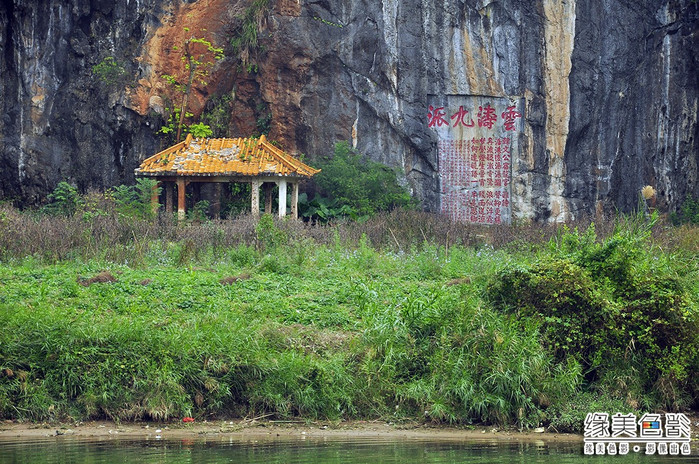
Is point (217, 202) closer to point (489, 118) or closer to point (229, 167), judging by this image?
point (229, 167)

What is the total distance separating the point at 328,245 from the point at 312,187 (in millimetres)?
6206

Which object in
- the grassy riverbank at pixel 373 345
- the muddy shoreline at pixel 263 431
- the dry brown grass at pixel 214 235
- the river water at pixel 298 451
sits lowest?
the muddy shoreline at pixel 263 431

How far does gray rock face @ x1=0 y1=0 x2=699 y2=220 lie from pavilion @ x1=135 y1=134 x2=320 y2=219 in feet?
5.70

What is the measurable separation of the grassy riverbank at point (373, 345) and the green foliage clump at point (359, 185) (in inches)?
333

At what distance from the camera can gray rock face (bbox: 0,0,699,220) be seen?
20516mm

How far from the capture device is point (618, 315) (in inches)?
365

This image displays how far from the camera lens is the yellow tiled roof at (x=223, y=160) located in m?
18.7

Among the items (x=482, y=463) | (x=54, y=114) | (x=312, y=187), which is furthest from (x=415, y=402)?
(x=54, y=114)

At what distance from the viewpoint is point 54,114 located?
21.5 metres

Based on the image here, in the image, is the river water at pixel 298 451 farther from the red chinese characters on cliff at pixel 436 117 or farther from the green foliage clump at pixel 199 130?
the green foliage clump at pixel 199 130

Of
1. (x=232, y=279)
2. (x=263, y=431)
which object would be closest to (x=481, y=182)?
(x=232, y=279)

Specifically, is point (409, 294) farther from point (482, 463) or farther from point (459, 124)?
point (459, 124)

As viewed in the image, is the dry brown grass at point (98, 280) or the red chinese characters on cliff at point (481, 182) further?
the red chinese characters on cliff at point (481, 182)

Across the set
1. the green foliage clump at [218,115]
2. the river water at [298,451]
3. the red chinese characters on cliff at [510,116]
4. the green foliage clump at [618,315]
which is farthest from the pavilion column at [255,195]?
the river water at [298,451]
